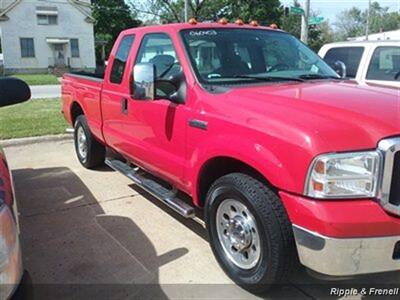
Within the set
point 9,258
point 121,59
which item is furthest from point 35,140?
point 9,258

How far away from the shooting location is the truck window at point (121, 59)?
495cm

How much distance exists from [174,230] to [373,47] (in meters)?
5.01

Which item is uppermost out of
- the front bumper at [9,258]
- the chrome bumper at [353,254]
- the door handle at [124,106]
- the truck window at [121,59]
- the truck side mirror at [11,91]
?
the truck window at [121,59]

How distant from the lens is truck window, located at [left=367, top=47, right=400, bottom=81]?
285 inches

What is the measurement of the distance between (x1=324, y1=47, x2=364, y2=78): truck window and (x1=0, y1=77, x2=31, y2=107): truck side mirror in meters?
5.94

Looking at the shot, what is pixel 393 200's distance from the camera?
256 cm

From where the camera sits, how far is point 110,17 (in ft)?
186

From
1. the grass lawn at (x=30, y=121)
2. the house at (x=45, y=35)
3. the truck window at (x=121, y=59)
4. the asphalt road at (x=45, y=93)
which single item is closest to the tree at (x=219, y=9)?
the house at (x=45, y=35)

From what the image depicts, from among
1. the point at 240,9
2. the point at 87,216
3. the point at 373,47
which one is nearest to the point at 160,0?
the point at 240,9

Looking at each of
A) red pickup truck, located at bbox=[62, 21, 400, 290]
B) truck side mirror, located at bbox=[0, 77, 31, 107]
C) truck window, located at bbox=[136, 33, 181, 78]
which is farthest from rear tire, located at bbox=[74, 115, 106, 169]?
truck side mirror, located at bbox=[0, 77, 31, 107]

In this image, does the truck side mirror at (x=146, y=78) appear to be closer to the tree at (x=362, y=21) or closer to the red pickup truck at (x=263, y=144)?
the red pickup truck at (x=263, y=144)

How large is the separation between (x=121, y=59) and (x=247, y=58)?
1.67 metres

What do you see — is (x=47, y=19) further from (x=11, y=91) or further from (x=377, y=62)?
(x=11, y=91)

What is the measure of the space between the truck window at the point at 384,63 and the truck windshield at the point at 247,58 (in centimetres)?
323
